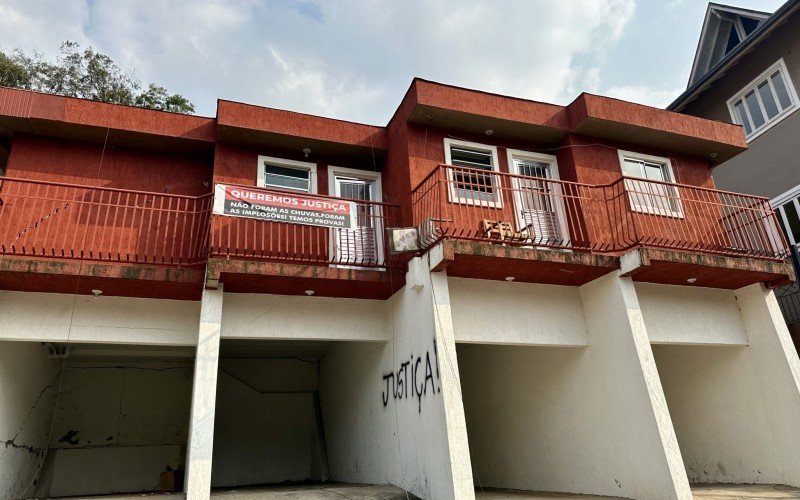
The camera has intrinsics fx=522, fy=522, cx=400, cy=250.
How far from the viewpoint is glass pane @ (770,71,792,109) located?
13031 millimetres

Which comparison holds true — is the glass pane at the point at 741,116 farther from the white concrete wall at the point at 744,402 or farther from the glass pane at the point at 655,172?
the white concrete wall at the point at 744,402

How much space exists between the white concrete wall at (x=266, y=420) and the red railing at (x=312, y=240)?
17.5 feet

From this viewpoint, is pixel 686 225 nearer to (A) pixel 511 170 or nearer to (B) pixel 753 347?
(B) pixel 753 347

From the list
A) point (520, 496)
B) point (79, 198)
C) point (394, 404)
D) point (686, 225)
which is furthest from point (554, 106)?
point (79, 198)

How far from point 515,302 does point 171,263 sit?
5435mm

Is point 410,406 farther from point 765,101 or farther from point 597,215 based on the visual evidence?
point 765,101

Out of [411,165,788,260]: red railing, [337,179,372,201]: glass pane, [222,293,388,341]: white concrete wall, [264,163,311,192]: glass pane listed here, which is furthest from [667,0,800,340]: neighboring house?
[264,163,311,192]: glass pane

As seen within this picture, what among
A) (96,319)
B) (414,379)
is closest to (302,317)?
(414,379)

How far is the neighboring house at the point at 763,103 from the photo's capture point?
41.5 ft

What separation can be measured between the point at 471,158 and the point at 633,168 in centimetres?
352

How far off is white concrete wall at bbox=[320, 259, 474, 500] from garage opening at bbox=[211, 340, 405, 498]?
1.97m

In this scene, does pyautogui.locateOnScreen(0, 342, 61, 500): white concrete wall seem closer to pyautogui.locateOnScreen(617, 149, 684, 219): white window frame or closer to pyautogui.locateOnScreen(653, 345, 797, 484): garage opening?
pyautogui.locateOnScreen(617, 149, 684, 219): white window frame

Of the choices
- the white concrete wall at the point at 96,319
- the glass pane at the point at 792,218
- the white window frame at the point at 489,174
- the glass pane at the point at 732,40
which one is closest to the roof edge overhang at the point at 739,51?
the glass pane at the point at 732,40

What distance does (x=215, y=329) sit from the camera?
7.64m
